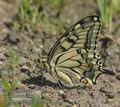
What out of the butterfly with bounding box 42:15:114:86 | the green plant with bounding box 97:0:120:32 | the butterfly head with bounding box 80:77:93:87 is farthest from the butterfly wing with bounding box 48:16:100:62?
the green plant with bounding box 97:0:120:32

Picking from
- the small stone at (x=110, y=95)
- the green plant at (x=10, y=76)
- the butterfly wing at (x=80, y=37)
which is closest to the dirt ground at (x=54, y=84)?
the small stone at (x=110, y=95)

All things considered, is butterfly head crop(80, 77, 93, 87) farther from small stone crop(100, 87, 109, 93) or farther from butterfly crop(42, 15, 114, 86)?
small stone crop(100, 87, 109, 93)

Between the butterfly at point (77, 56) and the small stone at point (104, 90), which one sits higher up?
the butterfly at point (77, 56)

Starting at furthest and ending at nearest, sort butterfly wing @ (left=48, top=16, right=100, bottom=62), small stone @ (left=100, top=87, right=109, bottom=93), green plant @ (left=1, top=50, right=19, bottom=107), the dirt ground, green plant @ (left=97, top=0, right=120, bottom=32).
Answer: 1. green plant @ (left=97, top=0, right=120, bottom=32)
2. small stone @ (left=100, top=87, right=109, bottom=93)
3. butterfly wing @ (left=48, top=16, right=100, bottom=62)
4. the dirt ground
5. green plant @ (left=1, top=50, right=19, bottom=107)

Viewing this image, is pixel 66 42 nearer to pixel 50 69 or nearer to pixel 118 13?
pixel 50 69

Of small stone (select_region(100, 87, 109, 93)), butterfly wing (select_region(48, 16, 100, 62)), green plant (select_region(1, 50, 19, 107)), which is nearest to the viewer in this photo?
green plant (select_region(1, 50, 19, 107))

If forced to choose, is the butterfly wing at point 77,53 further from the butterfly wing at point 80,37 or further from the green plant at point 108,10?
the green plant at point 108,10

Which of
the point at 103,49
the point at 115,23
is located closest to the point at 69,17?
the point at 115,23

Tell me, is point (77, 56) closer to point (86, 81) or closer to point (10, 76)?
point (86, 81)
